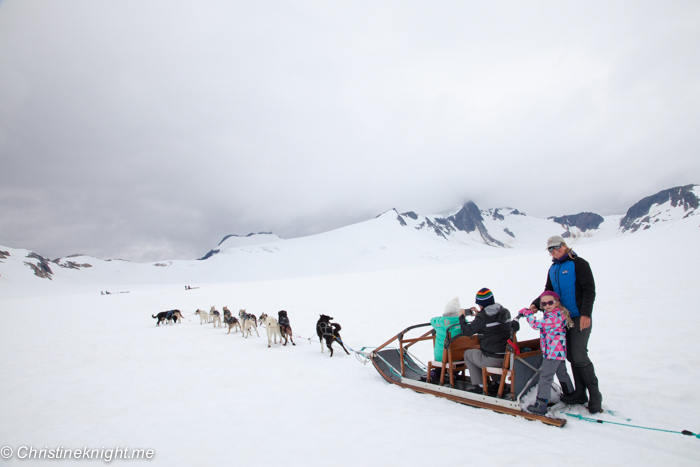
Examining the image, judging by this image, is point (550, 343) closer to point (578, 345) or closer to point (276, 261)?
point (578, 345)

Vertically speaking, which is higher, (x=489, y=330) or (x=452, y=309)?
(x=452, y=309)

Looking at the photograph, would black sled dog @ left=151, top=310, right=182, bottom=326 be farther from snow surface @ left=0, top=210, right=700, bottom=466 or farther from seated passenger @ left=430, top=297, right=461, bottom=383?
seated passenger @ left=430, top=297, right=461, bottom=383

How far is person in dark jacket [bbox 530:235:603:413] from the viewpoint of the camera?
14.0 ft

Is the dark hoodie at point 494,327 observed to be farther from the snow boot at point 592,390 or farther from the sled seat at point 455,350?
the snow boot at point 592,390

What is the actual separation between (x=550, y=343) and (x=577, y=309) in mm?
676

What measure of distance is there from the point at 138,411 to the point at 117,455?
1682 mm

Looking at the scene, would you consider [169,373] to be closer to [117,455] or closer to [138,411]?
[138,411]

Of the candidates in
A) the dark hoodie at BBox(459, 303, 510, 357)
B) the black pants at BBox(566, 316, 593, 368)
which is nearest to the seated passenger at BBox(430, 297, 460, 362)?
the dark hoodie at BBox(459, 303, 510, 357)

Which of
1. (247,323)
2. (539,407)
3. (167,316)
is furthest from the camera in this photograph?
(167,316)

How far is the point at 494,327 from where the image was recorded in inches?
185

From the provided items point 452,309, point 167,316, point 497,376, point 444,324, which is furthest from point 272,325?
point 167,316

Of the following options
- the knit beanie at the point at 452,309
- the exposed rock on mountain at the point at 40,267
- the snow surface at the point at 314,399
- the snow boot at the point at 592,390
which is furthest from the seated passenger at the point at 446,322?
the exposed rock on mountain at the point at 40,267

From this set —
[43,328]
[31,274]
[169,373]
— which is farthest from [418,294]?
[31,274]

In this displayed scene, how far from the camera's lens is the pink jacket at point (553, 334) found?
166 inches
